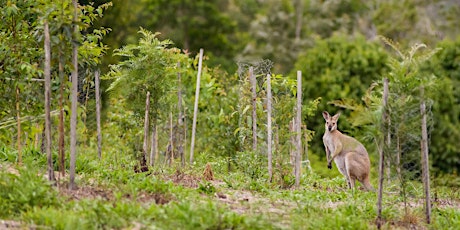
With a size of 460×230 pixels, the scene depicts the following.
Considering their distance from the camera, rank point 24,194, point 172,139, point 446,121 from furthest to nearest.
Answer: point 446,121 < point 172,139 < point 24,194

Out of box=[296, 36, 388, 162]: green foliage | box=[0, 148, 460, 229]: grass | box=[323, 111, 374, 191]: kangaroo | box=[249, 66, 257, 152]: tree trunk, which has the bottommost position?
box=[0, 148, 460, 229]: grass

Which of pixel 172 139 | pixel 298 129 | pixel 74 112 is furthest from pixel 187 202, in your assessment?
pixel 172 139

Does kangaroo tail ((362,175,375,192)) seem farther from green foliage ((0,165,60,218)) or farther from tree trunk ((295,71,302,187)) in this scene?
green foliage ((0,165,60,218))

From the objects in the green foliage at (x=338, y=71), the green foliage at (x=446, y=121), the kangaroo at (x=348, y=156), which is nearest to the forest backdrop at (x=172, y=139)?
the kangaroo at (x=348, y=156)

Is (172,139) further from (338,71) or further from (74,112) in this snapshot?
(338,71)

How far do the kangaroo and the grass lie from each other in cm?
54

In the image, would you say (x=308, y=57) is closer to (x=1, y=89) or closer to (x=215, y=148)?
(x=215, y=148)

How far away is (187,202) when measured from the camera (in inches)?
427

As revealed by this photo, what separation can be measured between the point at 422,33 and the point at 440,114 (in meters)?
10.8

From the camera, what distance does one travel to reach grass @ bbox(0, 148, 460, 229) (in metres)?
10.2

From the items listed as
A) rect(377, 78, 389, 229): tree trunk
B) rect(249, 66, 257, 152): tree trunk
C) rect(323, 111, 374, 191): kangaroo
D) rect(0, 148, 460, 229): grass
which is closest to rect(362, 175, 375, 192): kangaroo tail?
rect(323, 111, 374, 191): kangaroo

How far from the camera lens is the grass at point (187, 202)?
10242mm

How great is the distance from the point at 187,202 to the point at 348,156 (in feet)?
16.3

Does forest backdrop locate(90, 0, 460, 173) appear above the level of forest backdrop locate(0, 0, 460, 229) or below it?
above
